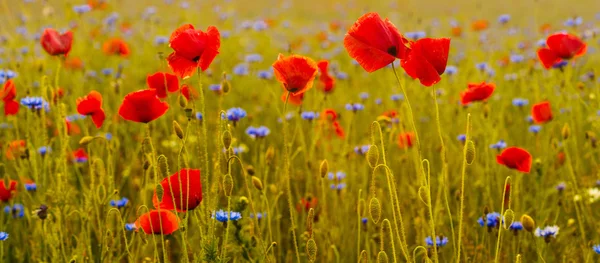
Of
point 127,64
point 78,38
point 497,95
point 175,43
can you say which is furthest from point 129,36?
point 175,43

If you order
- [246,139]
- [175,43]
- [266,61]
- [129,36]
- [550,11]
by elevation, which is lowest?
[175,43]

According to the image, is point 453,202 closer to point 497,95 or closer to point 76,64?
point 497,95

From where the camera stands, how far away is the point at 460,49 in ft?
19.8

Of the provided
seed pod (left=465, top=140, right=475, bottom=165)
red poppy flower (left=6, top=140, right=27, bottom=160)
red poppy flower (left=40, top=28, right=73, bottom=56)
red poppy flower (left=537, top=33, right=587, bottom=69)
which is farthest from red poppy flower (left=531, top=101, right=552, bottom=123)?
red poppy flower (left=6, top=140, right=27, bottom=160)

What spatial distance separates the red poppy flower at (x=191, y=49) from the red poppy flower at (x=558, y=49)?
3.94 feet

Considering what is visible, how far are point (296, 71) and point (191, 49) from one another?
26 cm

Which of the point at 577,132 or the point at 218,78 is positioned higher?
the point at 218,78

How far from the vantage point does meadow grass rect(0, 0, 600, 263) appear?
1.61 m

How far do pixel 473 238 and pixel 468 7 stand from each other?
9.07 metres

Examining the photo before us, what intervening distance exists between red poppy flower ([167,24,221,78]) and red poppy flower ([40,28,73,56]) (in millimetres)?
787

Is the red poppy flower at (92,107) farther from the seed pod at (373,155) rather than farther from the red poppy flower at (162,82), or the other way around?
the seed pod at (373,155)

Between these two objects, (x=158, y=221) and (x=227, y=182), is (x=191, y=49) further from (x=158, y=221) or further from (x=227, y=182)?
(x=158, y=221)

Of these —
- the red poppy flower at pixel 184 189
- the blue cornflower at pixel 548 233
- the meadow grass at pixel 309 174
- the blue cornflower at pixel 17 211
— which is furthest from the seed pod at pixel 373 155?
the blue cornflower at pixel 17 211

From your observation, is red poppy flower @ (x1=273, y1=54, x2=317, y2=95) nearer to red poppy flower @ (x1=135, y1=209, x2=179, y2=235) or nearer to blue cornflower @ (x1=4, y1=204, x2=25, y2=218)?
red poppy flower @ (x1=135, y1=209, x2=179, y2=235)
